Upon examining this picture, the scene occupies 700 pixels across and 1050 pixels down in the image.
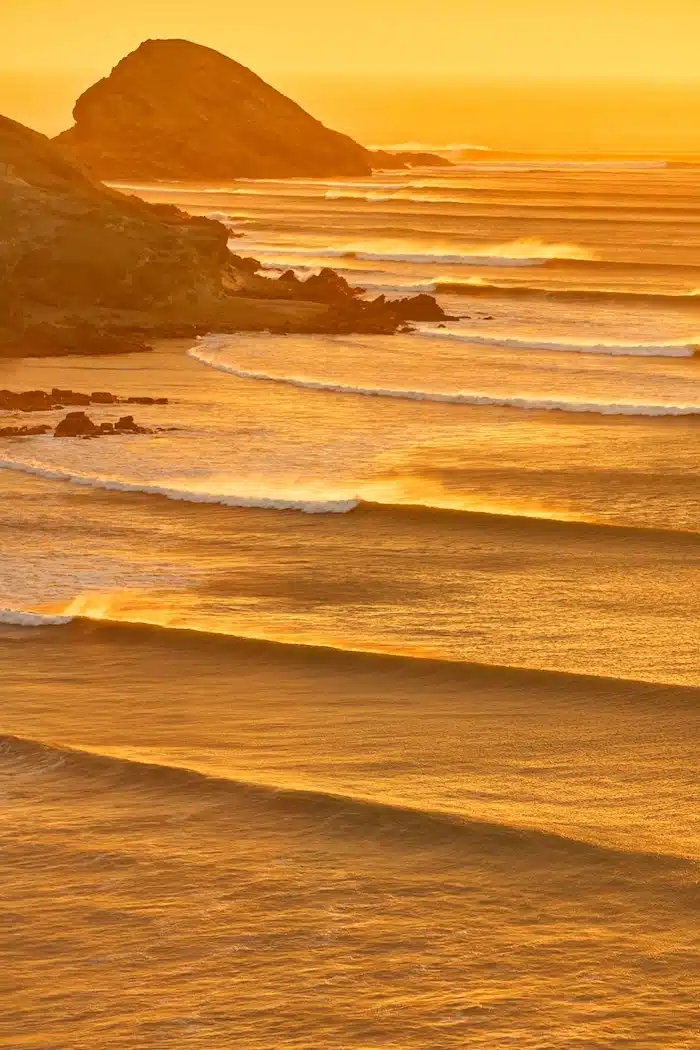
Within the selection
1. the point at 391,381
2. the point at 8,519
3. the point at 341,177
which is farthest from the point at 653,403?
the point at 341,177

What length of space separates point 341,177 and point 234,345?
103524mm

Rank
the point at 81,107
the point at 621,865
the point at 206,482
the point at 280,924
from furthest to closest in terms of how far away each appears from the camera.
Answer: the point at 81,107 → the point at 206,482 → the point at 621,865 → the point at 280,924

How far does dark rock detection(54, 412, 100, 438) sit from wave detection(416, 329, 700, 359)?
44.9ft

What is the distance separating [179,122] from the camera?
136m

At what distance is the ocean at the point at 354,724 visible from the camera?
901cm

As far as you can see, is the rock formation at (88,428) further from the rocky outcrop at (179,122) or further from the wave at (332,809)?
the rocky outcrop at (179,122)

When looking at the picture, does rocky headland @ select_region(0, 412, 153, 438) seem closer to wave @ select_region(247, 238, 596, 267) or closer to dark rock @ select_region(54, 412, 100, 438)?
dark rock @ select_region(54, 412, 100, 438)

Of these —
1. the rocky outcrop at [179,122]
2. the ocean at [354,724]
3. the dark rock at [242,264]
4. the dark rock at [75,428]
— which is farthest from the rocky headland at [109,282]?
the rocky outcrop at [179,122]

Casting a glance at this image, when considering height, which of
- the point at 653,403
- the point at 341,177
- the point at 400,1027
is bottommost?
the point at 400,1027

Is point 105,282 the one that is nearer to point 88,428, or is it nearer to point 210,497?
point 88,428

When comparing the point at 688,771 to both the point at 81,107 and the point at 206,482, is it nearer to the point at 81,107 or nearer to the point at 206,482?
the point at 206,482

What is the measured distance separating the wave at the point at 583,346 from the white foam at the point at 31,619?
2249 cm

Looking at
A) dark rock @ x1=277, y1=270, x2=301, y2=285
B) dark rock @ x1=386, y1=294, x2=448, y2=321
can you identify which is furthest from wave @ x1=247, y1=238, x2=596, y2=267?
dark rock @ x1=386, y1=294, x2=448, y2=321

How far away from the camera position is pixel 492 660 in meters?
14.6
